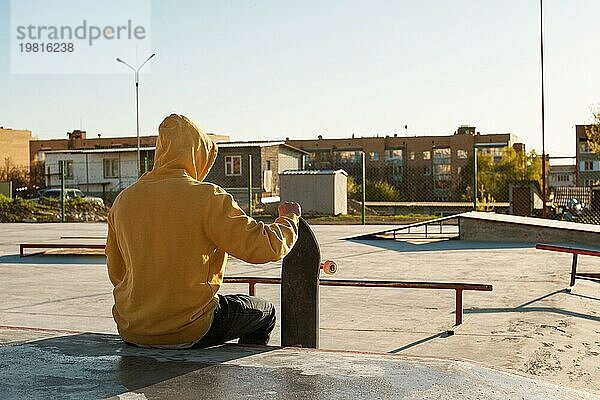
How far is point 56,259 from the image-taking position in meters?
15.4

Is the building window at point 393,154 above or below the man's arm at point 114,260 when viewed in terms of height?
above

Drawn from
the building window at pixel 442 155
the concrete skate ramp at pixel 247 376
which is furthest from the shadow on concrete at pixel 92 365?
the building window at pixel 442 155

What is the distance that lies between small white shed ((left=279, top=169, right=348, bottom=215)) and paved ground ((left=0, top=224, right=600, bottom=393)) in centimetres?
1746

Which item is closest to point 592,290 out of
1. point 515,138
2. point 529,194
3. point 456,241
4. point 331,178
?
point 456,241

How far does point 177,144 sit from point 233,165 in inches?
1879

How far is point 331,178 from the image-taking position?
33938 mm

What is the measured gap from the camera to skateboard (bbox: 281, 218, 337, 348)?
5.67 metres

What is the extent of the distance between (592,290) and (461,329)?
3.68m

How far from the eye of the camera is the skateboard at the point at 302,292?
5.67m

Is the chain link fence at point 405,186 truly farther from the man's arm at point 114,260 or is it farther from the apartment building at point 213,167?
the man's arm at point 114,260

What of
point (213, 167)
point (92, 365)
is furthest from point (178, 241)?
point (213, 167)

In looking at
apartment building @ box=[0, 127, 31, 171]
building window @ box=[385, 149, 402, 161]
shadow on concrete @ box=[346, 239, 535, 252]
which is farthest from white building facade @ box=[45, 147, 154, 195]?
building window @ box=[385, 149, 402, 161]

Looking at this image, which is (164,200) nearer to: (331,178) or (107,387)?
(107,387)

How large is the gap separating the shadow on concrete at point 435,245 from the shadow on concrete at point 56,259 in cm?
596
